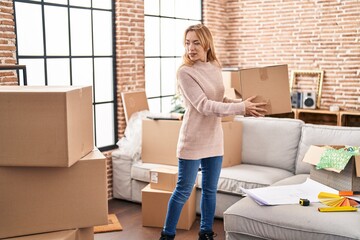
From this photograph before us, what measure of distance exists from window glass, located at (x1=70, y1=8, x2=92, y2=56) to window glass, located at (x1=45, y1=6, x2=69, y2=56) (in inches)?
3.3

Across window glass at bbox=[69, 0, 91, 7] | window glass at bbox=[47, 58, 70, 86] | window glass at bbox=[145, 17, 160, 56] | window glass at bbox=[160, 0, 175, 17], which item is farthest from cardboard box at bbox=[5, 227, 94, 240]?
window glass at bbox=[160, 0, 175, 17]

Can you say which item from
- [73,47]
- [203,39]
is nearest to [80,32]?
[73,47]

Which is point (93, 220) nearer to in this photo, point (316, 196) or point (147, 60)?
point (316, 196)

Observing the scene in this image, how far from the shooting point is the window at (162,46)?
545 centimetres

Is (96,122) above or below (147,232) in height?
above

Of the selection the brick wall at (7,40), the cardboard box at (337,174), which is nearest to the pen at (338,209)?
the cardboard box at (337,174)

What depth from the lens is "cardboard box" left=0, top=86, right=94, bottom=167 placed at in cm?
186

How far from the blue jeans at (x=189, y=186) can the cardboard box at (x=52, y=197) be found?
847mm

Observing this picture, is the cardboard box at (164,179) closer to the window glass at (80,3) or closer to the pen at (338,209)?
the pen at (338,209)

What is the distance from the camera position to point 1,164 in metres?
1.90

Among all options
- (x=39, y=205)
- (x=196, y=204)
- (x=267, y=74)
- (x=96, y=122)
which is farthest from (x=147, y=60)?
(x=39, y=205)

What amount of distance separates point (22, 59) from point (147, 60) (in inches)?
72.4

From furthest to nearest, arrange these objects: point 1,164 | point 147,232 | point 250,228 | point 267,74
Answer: point 147,232, point 267,74, point 250,228, point 1,164

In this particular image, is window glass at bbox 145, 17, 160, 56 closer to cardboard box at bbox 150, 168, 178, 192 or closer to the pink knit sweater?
cardboard box at bbox 150, 168, 178, 192
